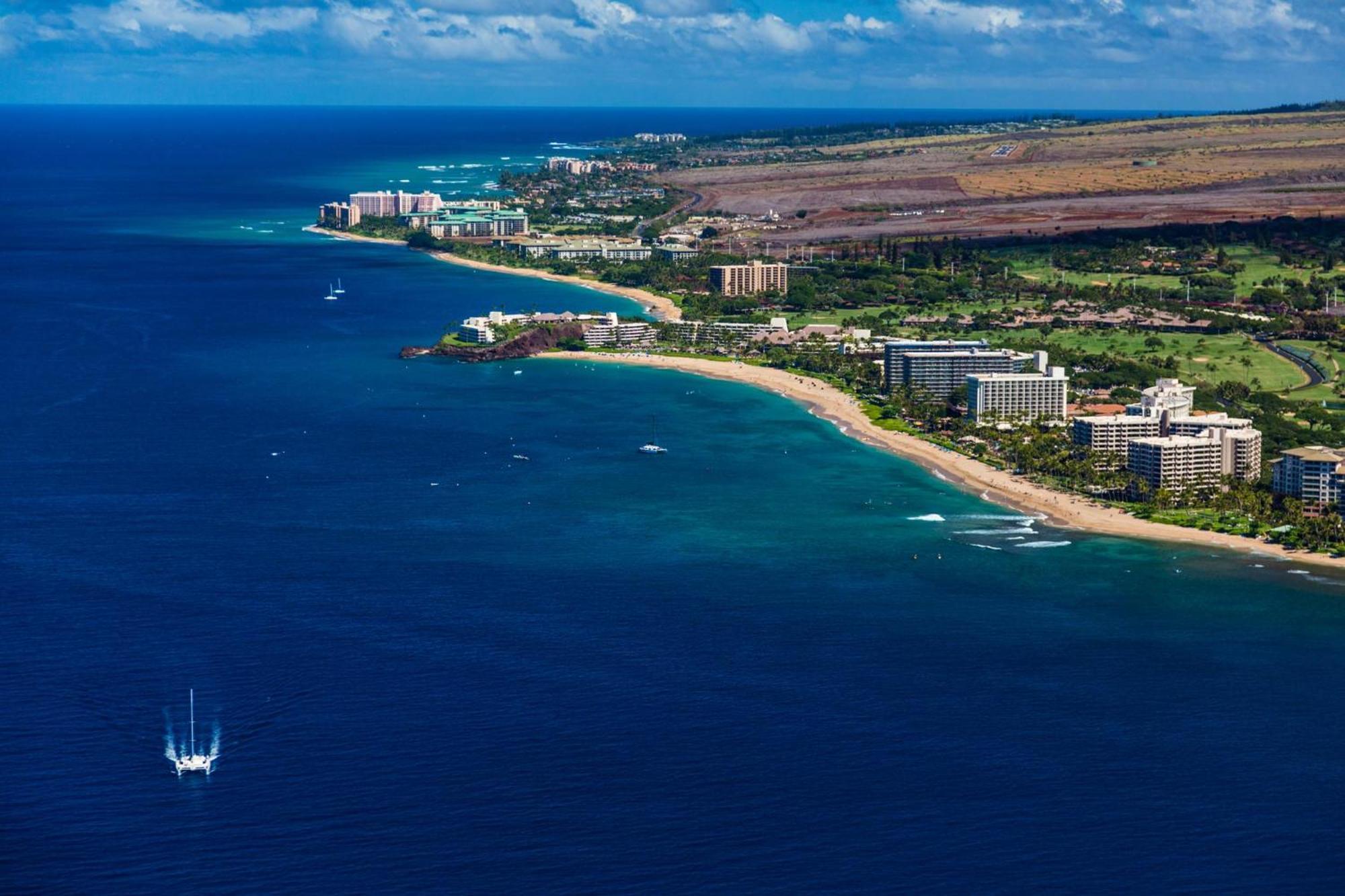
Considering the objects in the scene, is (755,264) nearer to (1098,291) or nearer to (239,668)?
(1098,291)

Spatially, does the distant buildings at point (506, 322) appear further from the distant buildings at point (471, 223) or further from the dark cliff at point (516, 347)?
the distant buildings at point (471, 223)

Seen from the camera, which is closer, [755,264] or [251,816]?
[251,816]

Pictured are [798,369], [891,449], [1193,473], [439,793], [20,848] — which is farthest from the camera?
[798,369]

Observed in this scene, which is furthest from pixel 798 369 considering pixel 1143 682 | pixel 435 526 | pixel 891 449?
pixel 1143 682

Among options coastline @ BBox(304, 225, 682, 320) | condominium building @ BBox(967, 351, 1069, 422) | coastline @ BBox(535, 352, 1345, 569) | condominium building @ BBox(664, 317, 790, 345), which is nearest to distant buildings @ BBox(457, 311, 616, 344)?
condominium building @ BBox(664, 317, 790, 345)

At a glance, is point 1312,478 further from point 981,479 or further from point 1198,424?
point 981,479
